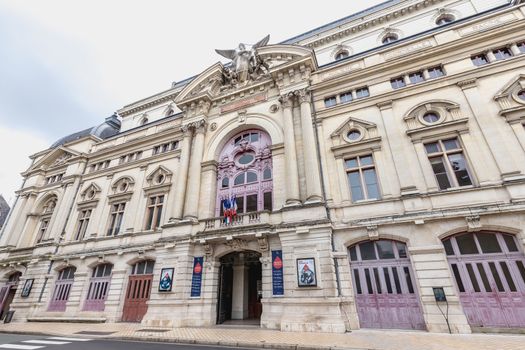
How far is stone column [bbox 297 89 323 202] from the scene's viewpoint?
13.9 m

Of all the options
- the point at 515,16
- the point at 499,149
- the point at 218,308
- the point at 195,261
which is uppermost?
the point at 515,16

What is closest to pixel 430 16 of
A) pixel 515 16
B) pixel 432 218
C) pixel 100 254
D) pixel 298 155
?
pixel 515 16

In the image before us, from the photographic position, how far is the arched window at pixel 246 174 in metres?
16.4

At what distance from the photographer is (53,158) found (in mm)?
27656

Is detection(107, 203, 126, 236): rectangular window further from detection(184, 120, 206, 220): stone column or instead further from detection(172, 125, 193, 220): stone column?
detection(184, 120, 206, 220): stone column

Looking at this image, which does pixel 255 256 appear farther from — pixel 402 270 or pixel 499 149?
pixel 499 149

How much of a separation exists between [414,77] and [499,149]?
636 centimetres

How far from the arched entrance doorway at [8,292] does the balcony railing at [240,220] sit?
19980 millimetres

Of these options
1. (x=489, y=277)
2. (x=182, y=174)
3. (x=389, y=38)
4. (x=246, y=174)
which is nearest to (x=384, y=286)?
(x=489, y=277)

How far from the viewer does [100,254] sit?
60.4 ft

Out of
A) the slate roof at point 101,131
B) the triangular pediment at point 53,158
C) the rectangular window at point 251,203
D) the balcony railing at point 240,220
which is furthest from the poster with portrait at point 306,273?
the triangular pediment at point 53,158

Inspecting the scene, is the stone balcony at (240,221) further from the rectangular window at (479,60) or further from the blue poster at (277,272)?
the rectangular window at (479,60)

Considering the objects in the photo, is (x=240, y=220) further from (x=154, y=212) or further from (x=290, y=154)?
(x=154, y=212)

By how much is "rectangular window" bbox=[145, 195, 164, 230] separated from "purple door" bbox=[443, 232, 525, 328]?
17.5m
